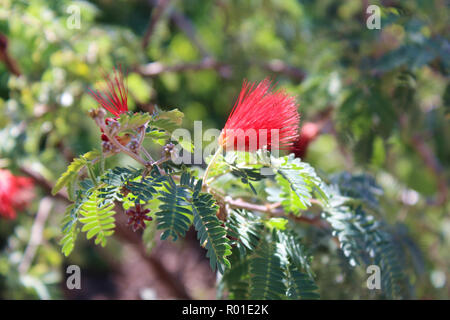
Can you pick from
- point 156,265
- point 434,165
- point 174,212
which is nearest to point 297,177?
point 174,212

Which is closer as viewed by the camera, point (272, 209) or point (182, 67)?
point (272, 209)

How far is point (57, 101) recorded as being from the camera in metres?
2.10

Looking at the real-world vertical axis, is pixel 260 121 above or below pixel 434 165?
below

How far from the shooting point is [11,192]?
6.67ft

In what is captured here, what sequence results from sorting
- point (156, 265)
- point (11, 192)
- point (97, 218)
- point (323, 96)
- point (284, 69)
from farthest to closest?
1. point (284, 69)
2. point (156, 265)
3. point (323, 96)
4. point (11, 192)
5. point (97, 218)

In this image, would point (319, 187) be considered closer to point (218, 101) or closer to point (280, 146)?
point (280, 146)

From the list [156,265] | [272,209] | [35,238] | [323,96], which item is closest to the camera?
[272,209]

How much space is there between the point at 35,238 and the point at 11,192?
2.13 ft

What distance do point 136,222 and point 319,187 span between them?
1.84ft

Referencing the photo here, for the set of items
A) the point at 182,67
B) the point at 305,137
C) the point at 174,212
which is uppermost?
the point at 182,67

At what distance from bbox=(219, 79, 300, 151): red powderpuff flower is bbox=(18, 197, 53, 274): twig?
1.97 metres

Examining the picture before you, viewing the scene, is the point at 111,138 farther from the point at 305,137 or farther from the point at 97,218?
the point at 305,137

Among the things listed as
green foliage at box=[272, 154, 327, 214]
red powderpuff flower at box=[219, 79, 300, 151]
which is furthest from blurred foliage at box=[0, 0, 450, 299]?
red powderpuff flower at box=[219, 79, 300, 151]

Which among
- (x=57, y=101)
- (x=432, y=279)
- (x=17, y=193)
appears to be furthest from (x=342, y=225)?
(x=17, y=193)
